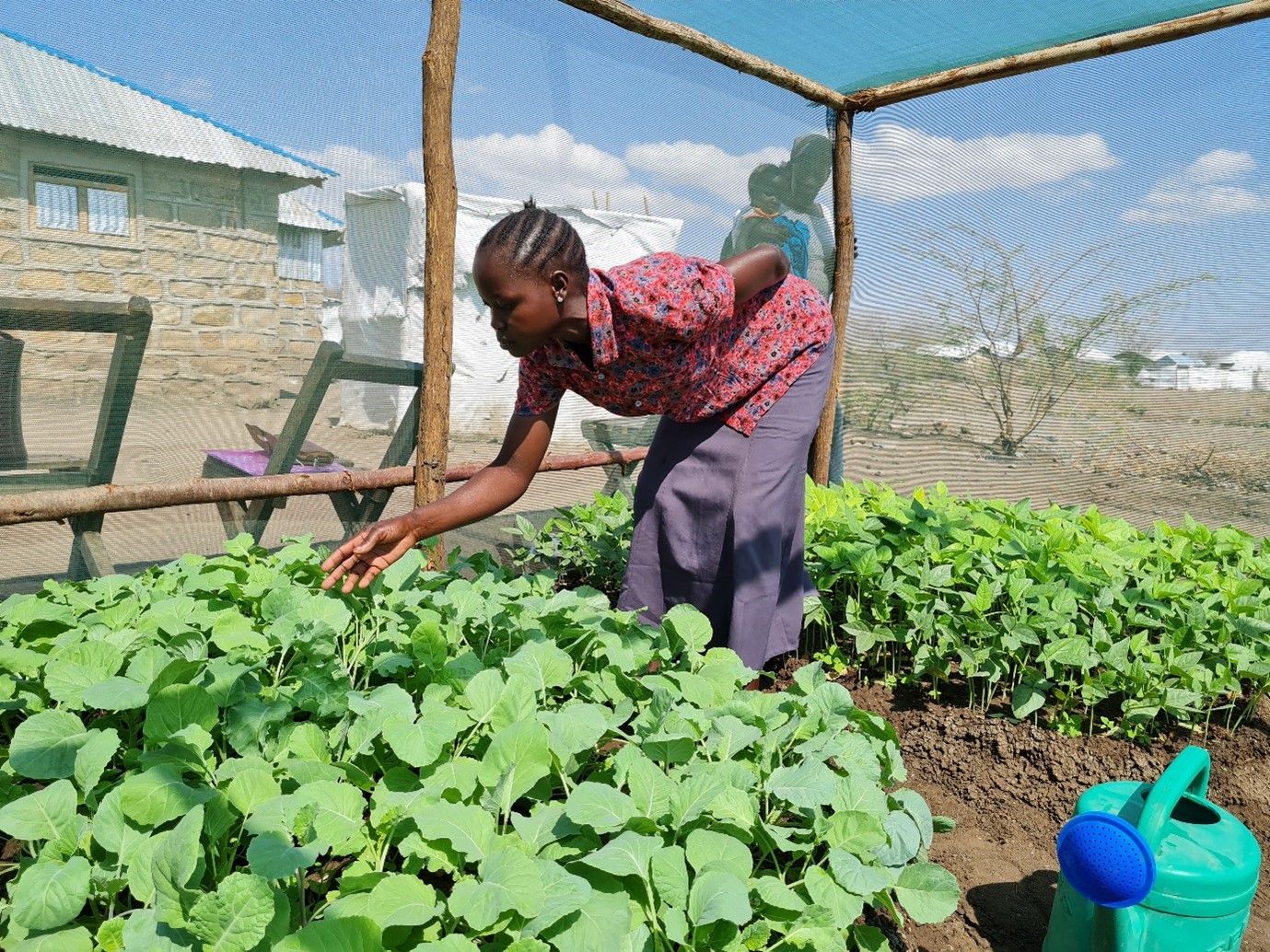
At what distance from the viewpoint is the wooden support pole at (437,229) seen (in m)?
2.92

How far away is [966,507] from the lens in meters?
3.76

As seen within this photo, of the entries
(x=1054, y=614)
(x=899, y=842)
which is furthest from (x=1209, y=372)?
(x=899, y=842)

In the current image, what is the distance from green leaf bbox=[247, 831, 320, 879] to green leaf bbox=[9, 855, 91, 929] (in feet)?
0.75

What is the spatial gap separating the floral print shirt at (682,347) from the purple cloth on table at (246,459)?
104 cm

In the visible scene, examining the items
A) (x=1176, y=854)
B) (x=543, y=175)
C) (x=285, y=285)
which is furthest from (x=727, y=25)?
(x=1176, y=854)

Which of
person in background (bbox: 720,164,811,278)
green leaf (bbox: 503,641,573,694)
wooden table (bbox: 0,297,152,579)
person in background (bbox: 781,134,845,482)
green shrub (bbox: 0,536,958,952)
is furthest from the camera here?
person in background (bbox: 781,134,845,482)

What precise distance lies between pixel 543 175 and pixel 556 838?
9.14 feet

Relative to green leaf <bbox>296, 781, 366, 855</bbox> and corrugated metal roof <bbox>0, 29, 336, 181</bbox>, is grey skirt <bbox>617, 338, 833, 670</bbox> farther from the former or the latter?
corrugated metal roof <bbox>0, 29, 336, 181</bbox>

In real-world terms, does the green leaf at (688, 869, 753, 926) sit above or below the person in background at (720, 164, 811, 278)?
below

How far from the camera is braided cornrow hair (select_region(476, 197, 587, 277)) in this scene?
1.92 meters

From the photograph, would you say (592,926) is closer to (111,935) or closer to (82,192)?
(111,935)

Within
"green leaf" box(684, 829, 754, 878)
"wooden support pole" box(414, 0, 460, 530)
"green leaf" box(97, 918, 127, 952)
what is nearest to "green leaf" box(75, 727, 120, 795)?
"green leaf" box(97, 918, 127, 952)

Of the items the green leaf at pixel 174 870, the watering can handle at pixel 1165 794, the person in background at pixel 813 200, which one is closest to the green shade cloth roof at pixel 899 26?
the person in background at pixel 813 200

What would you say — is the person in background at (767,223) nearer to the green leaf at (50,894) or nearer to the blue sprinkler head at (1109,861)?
the blue sprinkler head at (1109,861)
